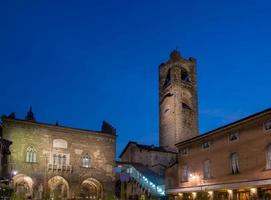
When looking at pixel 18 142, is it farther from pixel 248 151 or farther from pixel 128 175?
pixel 248 151

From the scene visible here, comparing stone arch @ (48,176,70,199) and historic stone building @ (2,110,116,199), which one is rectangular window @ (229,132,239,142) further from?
stone arch @ (48,176,70,199)

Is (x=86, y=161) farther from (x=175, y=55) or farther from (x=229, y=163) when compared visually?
(x=175, y=55)

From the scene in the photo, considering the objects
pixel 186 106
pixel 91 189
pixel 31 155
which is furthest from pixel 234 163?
pixel 186 106

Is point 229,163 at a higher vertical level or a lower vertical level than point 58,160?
lower

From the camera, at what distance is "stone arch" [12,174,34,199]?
39.4m

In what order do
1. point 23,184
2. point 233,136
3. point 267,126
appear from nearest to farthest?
point 267,126 < point 233,136 < point 23,184

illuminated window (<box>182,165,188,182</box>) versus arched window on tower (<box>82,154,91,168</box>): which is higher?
arched window on tower (<box>82,154,91,168</box>)

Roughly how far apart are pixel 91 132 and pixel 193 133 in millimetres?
23785

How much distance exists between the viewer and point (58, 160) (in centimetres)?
Result: 4197

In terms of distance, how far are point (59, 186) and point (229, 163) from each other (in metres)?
19.9

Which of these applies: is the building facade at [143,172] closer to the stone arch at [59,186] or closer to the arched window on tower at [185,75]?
the stone arch at [59,186]

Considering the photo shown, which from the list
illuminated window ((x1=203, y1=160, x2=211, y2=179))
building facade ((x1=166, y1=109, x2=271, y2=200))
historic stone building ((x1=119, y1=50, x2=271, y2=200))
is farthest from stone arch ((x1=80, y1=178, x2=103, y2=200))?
illuminated window ((x1=203, y1=160, x2=211, y2=179))

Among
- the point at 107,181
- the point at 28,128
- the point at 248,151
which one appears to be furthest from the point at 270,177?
the point at 28,128

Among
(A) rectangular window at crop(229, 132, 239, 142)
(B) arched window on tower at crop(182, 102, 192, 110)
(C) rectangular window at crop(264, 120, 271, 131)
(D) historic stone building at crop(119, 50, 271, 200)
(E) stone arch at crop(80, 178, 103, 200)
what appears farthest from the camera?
(B) arched window on tower at crop(182, 102, 192, 110)
